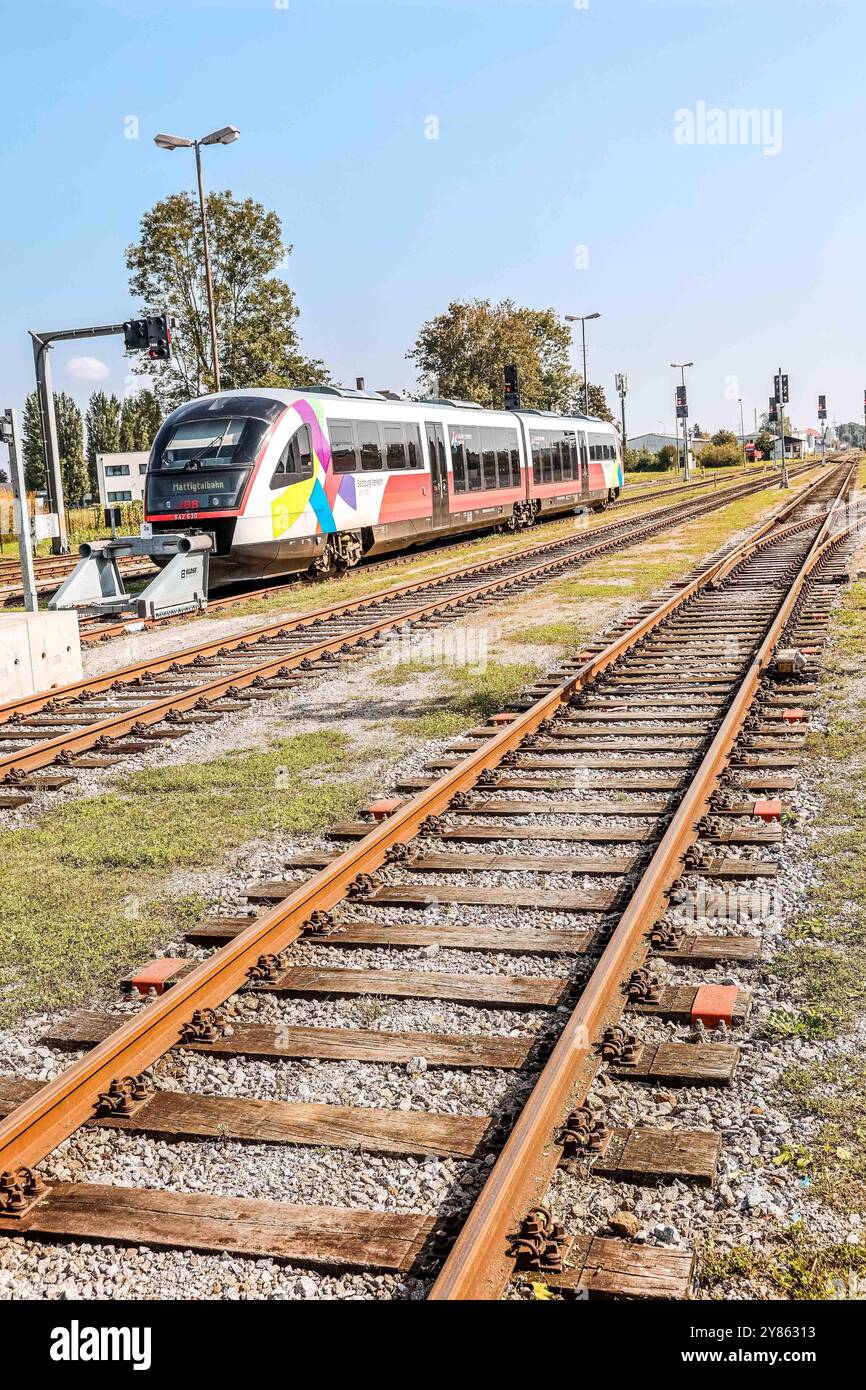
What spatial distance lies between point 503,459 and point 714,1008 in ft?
89.7

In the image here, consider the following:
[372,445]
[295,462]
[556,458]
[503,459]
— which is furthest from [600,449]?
[295,462]

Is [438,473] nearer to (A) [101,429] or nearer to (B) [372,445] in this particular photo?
(B) [372,445]

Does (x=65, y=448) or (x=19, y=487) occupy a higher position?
(x=65, y=448)

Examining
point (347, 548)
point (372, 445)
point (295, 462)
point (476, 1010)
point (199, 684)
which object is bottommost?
point (476, 1010)

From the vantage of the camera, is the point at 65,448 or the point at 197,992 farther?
the point at 65,448

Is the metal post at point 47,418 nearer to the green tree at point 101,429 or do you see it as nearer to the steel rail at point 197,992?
the steel rail at point 197,992

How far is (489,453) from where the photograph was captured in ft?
97.9

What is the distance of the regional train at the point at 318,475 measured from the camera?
1877cm

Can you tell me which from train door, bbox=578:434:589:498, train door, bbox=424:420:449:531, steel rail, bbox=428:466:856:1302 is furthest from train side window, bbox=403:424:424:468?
steel rail, bbox=428:466:856:1302

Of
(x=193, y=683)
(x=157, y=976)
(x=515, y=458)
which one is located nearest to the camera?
(x=157, y=976)

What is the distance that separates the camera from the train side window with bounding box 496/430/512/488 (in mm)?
30609

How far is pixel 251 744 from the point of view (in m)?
9.68

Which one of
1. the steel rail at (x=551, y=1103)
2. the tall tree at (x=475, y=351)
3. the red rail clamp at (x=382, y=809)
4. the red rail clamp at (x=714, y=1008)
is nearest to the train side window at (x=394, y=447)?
the red rail clamp at (x=382, y=809)

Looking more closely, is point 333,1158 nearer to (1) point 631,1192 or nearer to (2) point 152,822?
(1) point 631,1192
